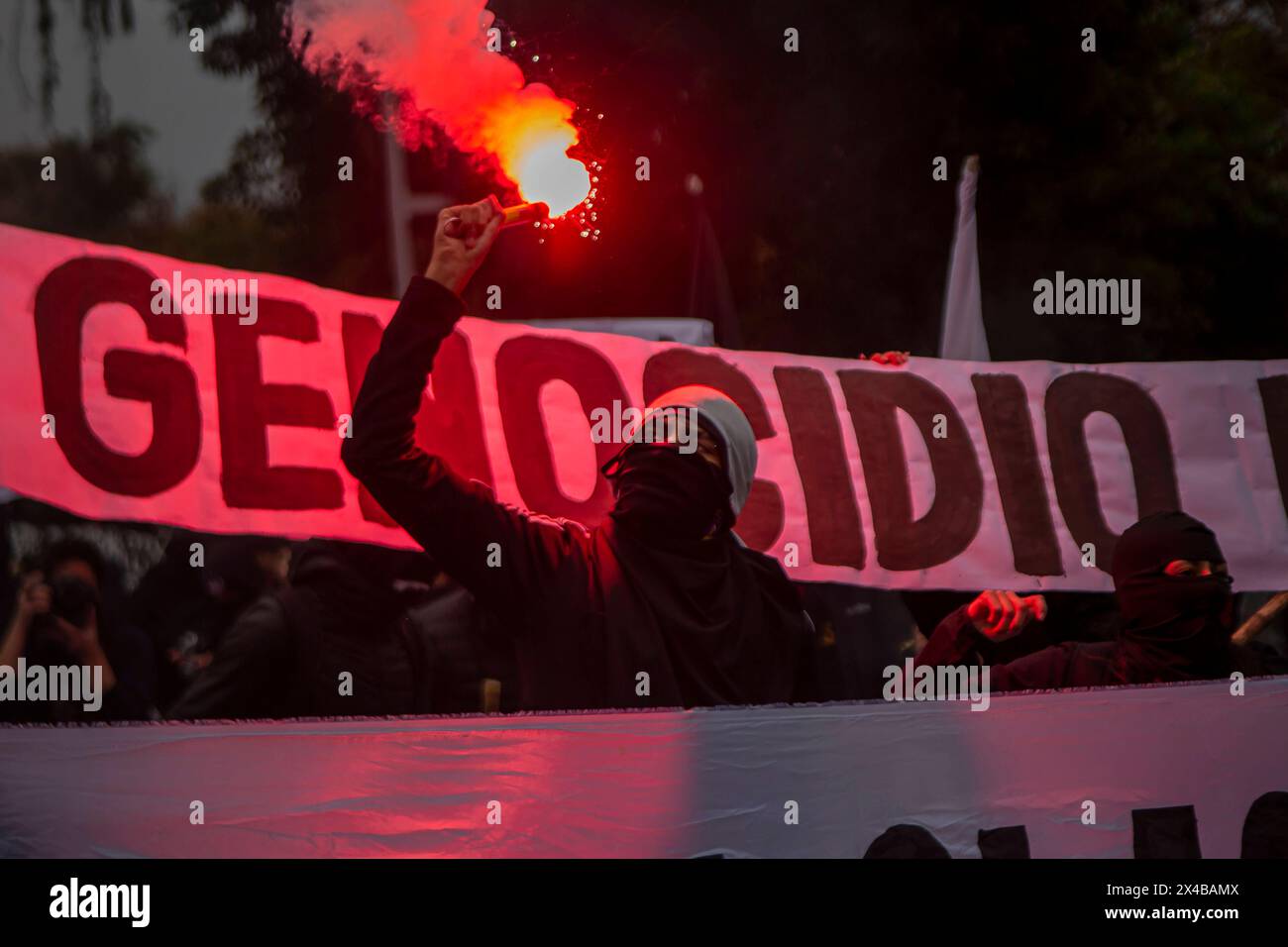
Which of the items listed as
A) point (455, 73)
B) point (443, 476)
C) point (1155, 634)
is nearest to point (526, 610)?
point (443, 476)

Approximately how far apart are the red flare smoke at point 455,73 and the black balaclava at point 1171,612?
2.15 metres

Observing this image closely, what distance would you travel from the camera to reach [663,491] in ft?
14.3

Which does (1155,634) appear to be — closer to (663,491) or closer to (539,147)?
(663,491)

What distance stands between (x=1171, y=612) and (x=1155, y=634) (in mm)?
85

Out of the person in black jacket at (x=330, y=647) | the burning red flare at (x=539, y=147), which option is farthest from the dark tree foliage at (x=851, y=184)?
the person in black jacket at (x=330, y=647)

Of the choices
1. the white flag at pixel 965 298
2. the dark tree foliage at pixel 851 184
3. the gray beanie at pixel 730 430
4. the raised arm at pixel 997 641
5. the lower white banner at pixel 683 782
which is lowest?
the lower white banner at pixel 683 782

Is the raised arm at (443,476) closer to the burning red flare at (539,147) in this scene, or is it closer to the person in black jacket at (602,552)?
the person in black jacket at (602,552)

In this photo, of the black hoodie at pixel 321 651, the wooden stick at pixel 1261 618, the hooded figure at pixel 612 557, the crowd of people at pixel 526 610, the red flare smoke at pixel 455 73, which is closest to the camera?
the hooded figure at pixel 612 557

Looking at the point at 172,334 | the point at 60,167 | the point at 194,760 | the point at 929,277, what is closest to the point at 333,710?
the point at 194,760

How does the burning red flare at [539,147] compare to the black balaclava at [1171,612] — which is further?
the black balaclava at [1171,612]

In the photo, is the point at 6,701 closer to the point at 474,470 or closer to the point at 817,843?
the point at 474,470

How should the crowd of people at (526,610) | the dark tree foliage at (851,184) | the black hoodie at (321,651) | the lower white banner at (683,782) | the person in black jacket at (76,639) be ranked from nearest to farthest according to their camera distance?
the lower white banner at (683,782)
the crowd of people at (526,610)
the person in black jacket at (76,639)
the black hoodie at (321,651)
the dark tree foliage at (851,184)

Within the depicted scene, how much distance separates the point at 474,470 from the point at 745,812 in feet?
4.25

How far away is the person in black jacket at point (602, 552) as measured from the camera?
4047 mm
